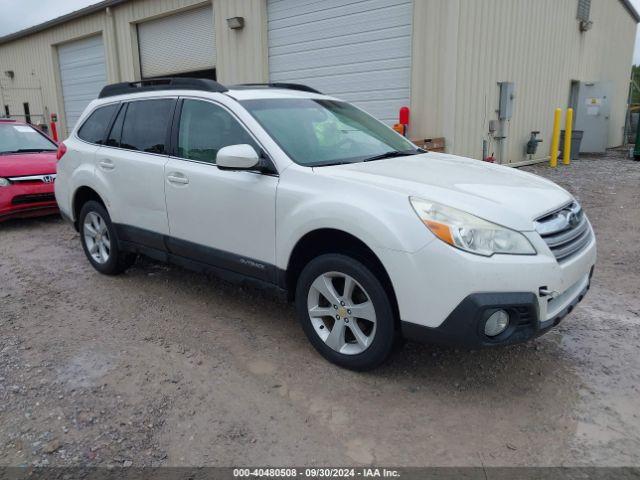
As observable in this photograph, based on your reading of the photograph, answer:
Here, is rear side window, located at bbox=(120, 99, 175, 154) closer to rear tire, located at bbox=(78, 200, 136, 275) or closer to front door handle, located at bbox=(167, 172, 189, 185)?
front door handle, located at bbox=(167, 172, 189, 185)

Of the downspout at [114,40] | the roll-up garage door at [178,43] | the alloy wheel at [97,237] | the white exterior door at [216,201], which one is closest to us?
the white exterior door at [216,201]

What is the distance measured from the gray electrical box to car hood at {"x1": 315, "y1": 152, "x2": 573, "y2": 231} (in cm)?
684

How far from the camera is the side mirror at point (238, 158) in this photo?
344cm

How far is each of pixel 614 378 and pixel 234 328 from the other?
2614 millimetres

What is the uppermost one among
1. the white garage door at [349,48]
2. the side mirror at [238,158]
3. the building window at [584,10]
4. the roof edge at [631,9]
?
the roof edge at [631,9]

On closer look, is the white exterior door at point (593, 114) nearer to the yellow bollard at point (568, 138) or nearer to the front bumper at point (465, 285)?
the yellow bollard at point (568, 138)

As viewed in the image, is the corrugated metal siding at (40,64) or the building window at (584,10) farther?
the corrugated metal siding at (40,64)

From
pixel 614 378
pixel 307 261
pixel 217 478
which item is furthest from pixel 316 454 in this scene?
pixel 614 378

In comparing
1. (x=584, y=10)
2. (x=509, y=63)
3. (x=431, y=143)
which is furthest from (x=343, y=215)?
(x=584, y=10)

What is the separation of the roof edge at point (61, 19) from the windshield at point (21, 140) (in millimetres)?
7638

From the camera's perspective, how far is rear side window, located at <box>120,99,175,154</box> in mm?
4410

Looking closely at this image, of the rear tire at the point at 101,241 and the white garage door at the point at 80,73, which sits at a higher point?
the white garage door at the point at 80,73

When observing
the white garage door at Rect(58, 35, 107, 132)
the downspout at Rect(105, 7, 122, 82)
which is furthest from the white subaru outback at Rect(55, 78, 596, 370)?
the white garage door at Rect(58, 35, 107, 132)

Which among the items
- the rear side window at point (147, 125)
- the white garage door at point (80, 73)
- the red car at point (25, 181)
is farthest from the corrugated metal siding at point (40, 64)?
the rear side window at point (147, 125)
